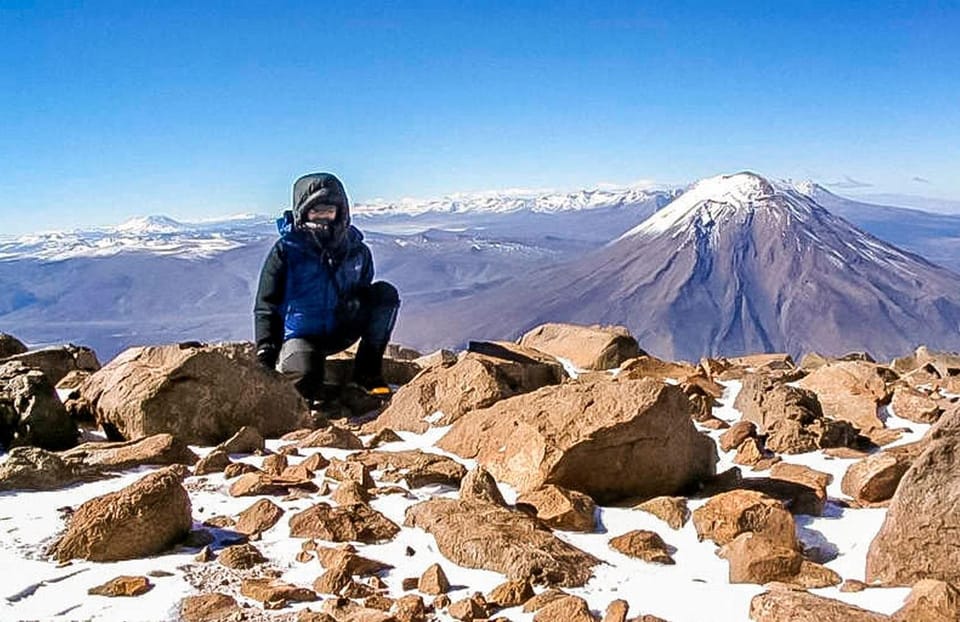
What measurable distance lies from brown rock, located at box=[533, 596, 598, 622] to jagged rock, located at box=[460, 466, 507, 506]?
1.31 meters

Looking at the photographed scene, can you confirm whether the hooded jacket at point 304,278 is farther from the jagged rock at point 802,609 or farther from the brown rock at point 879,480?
the jagged rock at point 802,609

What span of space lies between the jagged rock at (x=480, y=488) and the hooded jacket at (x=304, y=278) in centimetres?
407

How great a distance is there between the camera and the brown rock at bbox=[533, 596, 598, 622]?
11.4 feet

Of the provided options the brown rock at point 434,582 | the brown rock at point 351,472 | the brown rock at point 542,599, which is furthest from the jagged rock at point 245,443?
the brown rock at point 542,599

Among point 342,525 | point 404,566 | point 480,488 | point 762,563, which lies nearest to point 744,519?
point 762,563

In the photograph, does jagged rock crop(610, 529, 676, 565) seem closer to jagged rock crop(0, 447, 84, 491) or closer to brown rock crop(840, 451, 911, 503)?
brown rock crop(840, 451, 911, 503)

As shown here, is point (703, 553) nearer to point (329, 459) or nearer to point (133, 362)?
point (329, 459)

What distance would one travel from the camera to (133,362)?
7.69m

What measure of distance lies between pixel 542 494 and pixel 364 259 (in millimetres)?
4815

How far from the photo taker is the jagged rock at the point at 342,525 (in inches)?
173

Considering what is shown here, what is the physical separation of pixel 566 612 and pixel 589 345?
7.21 meters

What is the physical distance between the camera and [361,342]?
Result: 29.6 ft

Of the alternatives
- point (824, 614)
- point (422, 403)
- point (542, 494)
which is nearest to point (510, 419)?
point (542, 494)

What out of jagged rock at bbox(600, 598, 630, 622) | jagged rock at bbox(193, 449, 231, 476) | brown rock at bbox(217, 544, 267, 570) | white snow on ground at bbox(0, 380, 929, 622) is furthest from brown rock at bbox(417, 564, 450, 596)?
jagged rock at bbox(193, 449, 231, 476)
